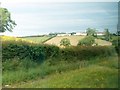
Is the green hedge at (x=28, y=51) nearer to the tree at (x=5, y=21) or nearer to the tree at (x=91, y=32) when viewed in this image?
the tree at (x=5, y=21)

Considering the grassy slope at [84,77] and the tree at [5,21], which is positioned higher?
the tree at [5,21]

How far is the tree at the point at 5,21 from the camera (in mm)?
2758

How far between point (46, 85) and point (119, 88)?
0.77 m

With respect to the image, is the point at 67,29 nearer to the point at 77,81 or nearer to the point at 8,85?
the point at 77,81

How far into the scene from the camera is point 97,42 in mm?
2906

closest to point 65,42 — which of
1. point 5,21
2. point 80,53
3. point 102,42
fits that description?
point 80,53

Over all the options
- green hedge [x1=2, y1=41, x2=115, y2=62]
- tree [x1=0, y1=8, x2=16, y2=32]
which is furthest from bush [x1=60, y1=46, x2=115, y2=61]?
tree [x1=0, y1=8, x2=16, y2=32]

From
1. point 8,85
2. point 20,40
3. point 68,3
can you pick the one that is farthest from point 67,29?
point 8,85

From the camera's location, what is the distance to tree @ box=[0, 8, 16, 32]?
2758mm

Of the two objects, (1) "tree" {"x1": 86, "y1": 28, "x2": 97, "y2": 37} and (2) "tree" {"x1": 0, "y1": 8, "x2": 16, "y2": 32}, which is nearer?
(2) "tree" {"x1": 0, "y1": 8, "x2": 16, "y2": 32}

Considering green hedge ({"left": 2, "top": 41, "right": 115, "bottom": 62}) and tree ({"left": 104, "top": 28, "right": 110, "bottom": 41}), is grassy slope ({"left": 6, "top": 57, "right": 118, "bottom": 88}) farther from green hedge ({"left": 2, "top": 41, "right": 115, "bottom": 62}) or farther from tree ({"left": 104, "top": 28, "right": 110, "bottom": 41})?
tree ({"left": 104, "top": 28, "right": 110, "bottom": 41})

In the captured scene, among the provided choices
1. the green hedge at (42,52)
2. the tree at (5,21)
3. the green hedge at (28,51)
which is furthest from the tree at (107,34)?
the tree at (5,21)

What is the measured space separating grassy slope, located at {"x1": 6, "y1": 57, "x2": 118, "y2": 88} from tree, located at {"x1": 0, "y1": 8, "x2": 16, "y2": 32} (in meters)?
0.58

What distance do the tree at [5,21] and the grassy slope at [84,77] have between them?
580 mm
